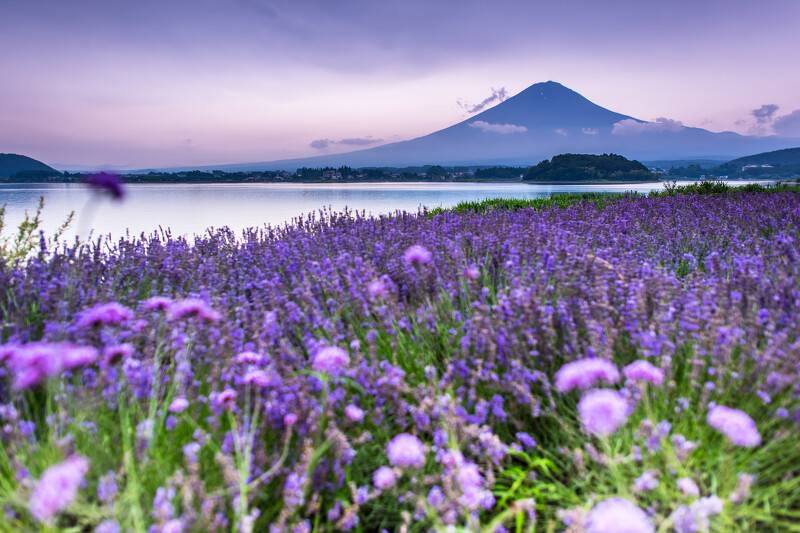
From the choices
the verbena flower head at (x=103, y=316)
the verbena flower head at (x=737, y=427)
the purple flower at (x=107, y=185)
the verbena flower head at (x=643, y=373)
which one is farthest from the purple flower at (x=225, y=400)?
the verbena flower head at (x=737, y=427)

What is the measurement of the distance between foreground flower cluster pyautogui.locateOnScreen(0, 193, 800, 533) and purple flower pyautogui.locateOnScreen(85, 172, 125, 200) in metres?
0.43

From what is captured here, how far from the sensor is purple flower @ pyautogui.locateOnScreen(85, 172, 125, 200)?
1.25m

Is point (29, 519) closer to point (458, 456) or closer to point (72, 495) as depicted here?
point (72, 495)

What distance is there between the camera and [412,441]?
1.22m

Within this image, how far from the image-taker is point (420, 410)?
1.47 metres

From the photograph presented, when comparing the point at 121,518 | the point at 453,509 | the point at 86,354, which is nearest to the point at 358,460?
the point at 453,509

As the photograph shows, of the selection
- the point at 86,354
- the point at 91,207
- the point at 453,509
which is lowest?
the point at 453,509

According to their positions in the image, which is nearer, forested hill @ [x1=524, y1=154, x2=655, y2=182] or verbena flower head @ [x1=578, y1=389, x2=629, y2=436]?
verbena flower head @ [x1=578, y1=389, x2=629, y2=436]

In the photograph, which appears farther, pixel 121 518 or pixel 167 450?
pixel 167 450

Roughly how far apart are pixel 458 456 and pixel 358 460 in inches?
22.5

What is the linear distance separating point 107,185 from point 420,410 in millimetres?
1050

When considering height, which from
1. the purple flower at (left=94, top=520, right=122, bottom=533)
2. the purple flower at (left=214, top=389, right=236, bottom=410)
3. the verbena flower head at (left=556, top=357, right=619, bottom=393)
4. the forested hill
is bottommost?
the purple flower at (left=94, top=520, right=122, bottom=533)

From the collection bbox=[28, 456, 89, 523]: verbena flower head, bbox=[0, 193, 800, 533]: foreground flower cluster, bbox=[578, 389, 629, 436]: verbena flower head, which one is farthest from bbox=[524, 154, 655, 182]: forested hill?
bbox=[28, 456, 89, 523]: verbena flower head

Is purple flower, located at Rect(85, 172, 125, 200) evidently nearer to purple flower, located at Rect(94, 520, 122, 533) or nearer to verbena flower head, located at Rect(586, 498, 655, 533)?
purple flower, located at Rect(94, 520, 122, 533)
